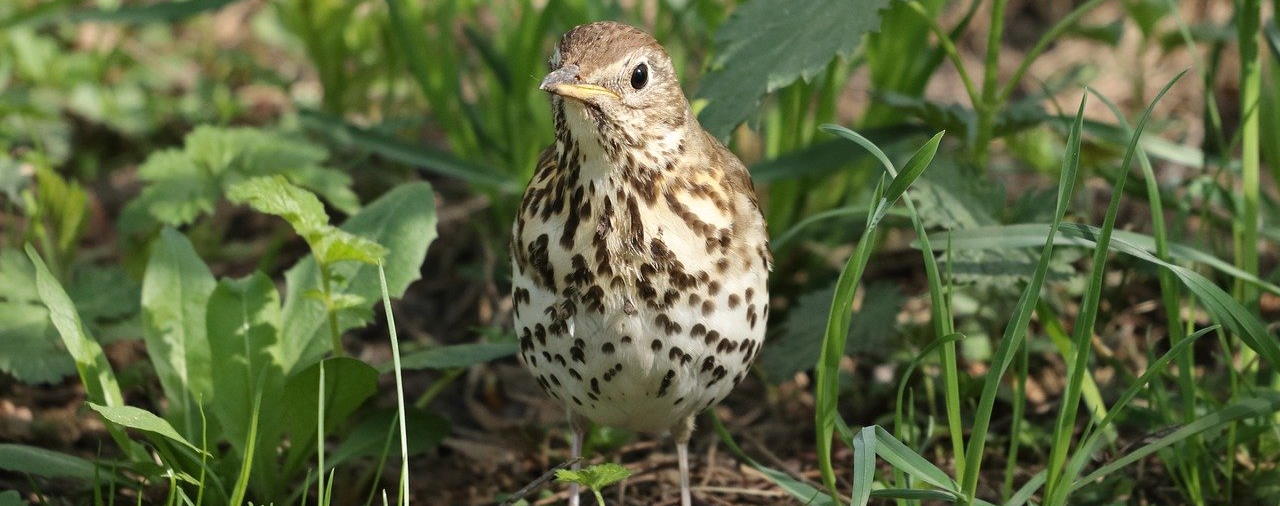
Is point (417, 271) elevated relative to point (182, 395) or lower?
elevated

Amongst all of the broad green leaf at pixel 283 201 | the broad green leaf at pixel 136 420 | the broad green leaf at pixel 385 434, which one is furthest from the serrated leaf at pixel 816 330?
the broad green leaf at pixel 136 420

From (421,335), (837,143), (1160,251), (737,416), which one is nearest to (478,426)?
(421,335)

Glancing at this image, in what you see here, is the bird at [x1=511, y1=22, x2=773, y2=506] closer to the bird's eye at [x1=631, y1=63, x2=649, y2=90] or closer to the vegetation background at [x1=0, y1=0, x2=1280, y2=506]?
the bird's eye at [x1=631, y1=63, x2=649, y2=90]

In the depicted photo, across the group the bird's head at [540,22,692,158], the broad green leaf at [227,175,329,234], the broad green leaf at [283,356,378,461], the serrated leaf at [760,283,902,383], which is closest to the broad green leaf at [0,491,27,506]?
the broad green leaf at [283,356,378,461]

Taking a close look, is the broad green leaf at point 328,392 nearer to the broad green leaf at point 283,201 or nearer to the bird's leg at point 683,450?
the broad green leaf at point 283,201

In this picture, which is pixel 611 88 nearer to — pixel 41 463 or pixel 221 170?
pixel 41 463

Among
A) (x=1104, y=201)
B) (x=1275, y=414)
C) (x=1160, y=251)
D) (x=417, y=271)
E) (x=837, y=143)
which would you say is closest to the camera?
(x=1160, y=251)

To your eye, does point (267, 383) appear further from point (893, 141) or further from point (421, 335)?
point (893, 141)
